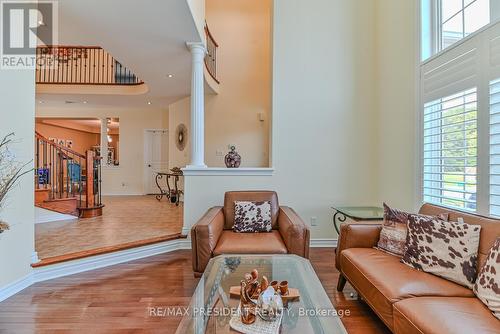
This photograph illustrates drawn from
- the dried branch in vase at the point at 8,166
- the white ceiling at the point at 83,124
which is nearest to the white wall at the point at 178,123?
the white ceiling at the point at 83,124

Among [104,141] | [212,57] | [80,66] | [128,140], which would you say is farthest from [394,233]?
[104,141]

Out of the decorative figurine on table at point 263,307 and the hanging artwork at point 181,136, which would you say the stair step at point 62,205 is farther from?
the decorative figurine on table at point 263,307

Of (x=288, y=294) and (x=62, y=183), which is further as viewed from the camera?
(x=62, y=183)

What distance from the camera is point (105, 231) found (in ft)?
12.8

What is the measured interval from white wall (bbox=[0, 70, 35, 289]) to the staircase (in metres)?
2.48

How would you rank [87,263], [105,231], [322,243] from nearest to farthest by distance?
1. [87,263]
2. [322,243]
3. [105,231]

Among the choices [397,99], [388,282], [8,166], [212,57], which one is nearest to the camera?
[388,282]

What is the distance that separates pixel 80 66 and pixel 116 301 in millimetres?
7013

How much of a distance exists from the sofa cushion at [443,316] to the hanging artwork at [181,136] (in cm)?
635

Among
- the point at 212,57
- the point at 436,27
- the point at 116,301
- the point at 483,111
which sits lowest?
the point at 116,301

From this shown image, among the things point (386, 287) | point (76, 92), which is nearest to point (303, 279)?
point (386, 287)

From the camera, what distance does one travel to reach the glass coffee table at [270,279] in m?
1.40

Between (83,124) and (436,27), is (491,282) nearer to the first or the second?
(436,27)

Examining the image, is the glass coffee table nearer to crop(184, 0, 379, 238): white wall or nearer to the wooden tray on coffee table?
the wooden tray on coffee table
